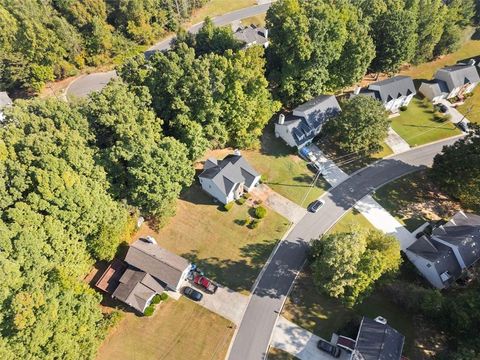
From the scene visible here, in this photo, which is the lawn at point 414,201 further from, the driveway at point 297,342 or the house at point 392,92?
the driveway at point 297,342

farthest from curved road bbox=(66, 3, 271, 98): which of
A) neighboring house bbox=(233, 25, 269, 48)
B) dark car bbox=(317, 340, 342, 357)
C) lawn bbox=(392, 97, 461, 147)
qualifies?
lawn bbox=(392, 97, 461, 147)

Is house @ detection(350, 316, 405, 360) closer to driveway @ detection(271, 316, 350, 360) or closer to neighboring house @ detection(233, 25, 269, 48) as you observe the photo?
driveway @ detection(271, 316, 350, 360)

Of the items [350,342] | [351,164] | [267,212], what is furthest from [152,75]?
[350,342]

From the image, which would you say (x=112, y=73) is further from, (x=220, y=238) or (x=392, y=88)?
(x=392, y=88)

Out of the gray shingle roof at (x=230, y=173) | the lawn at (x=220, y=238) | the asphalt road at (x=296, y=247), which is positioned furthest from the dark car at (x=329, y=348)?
the gray shingle roof at (x=230, y=173)

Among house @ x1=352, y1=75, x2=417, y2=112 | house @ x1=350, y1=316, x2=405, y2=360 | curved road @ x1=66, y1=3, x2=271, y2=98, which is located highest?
curved road @ x1=66, y1=3, x2=271, y2=98

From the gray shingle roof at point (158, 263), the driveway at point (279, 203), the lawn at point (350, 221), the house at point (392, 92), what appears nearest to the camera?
the gray shingle roof at point (158, 263)

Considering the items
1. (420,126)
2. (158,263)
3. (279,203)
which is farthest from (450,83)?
(158,263)
